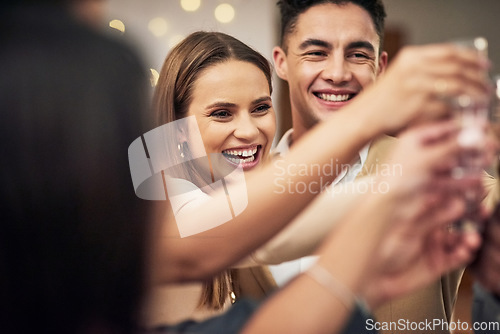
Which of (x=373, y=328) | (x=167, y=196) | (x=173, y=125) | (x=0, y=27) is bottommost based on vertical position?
(x=373, y=328)

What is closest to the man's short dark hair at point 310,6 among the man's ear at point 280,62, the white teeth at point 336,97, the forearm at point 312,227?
the man's ear at point 280,62

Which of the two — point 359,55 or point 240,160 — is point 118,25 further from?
point 359,55

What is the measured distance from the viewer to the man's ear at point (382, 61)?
3.15 ft

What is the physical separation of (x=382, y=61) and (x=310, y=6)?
17cm

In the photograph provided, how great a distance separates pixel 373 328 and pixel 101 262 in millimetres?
503

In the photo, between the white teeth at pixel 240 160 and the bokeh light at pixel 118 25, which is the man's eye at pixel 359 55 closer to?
the white teeth at pixel 240 160

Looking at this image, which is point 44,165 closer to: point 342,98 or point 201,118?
point 201,118

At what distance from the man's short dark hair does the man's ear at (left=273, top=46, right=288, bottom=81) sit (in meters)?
0.01

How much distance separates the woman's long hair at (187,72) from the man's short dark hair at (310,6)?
86mm

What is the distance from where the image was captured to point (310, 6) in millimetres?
992

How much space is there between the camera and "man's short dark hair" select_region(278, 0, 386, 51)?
38.9 inches

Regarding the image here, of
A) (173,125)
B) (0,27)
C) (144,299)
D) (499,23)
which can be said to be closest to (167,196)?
(173,125)

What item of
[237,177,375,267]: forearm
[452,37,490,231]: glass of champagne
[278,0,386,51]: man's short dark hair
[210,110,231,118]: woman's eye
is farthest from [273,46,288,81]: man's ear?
[452,37,490,231]: glass of champagne

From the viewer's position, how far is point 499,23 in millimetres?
984
